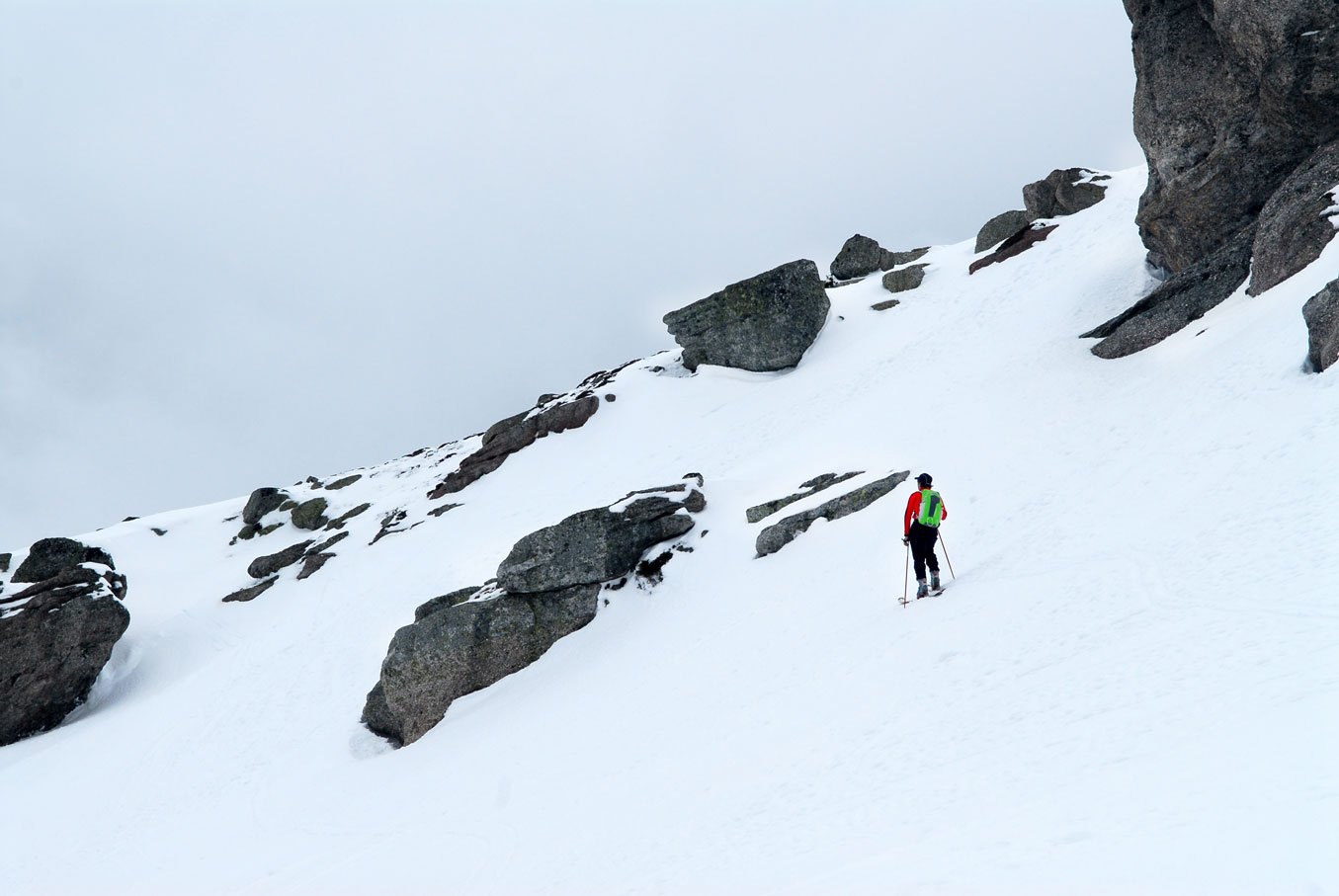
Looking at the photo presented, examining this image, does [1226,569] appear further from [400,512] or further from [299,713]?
[400,512]

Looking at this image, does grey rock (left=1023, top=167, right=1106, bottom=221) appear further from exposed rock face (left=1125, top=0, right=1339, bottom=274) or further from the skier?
the skier

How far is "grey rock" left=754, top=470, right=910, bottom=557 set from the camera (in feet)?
63.2

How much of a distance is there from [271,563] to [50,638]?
9611 mm

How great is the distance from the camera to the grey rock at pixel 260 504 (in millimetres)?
46750

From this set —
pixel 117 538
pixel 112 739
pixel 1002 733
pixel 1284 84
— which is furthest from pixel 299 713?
pixel 1284 84

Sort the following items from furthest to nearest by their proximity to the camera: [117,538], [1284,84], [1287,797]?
1. [117,538]
2. [1284,84]
3. [1287,797]

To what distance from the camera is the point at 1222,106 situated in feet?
65.2

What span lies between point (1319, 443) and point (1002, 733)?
269 inches

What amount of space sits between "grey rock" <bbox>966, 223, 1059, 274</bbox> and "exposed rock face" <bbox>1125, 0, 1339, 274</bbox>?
15366 millimetres

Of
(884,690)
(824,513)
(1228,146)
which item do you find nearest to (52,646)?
(824,513)

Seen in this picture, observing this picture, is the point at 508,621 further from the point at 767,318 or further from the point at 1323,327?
the point at 767,318

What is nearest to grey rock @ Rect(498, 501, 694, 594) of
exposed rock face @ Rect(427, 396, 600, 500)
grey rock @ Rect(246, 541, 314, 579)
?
exposed rock face @ Rect(427, 396, 600, 500)

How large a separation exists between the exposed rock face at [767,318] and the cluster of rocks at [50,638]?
3274 cm

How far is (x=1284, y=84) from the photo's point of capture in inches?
685
